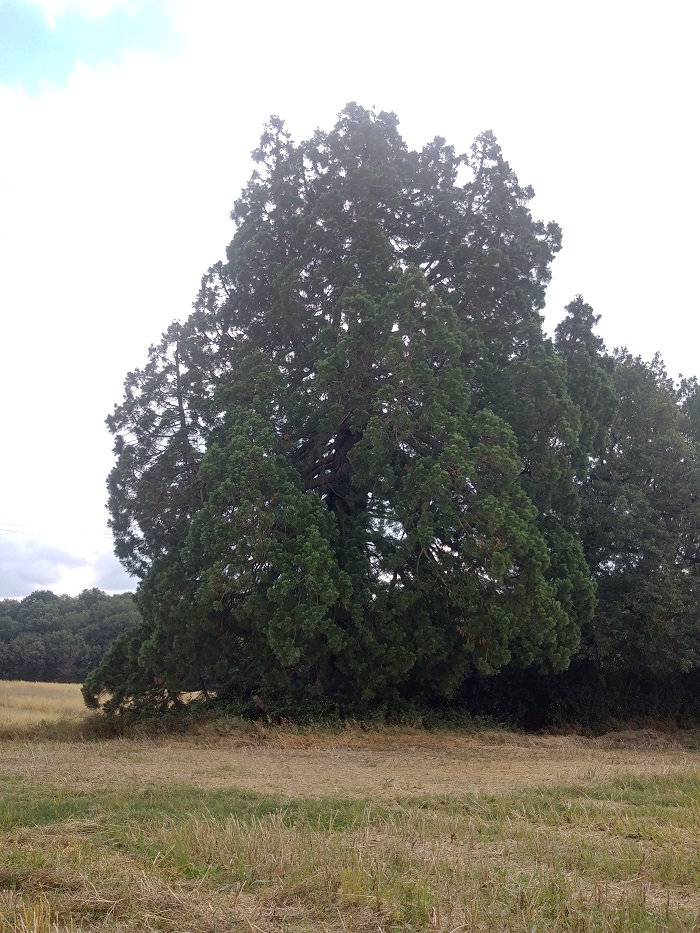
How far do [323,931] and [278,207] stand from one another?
1891cm

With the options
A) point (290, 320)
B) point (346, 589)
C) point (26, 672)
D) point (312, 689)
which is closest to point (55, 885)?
point (346, 589)

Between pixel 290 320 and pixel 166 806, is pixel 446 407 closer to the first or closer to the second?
pixel 290 320

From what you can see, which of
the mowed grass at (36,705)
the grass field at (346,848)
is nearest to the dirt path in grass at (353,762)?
the grass field at (346,848)

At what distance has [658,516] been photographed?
19.0 meters

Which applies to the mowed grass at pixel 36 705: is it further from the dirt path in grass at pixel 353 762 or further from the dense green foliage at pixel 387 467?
the dirt path in grass at pixel 353 762

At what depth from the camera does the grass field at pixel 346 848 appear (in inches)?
140

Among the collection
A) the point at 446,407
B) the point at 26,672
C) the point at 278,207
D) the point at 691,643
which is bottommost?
the point at 26,672

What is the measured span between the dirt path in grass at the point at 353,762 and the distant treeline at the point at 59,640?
42523 mm

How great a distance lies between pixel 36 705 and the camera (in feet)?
82.3

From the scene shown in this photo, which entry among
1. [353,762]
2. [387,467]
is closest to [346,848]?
[353,762]

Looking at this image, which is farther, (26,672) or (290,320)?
(26,672)

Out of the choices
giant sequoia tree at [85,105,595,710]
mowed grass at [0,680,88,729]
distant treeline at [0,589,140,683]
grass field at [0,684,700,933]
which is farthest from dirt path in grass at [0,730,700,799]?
distant treeline at [0,589,140,683]

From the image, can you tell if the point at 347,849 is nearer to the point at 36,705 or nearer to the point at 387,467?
the point at 387,467

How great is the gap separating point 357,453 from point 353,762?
643 cm
